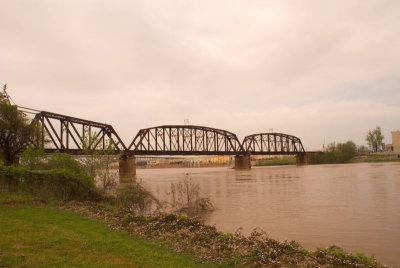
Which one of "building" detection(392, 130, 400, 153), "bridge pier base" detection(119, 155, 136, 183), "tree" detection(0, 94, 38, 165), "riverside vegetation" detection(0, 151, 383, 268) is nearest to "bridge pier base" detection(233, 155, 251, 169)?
"bridge pier base" detection(119, 155, 136, 183)

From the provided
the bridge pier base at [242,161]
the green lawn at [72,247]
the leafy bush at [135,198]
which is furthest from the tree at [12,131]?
the bridge pier base at [242,161]

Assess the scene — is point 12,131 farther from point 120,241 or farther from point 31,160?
point 120,241

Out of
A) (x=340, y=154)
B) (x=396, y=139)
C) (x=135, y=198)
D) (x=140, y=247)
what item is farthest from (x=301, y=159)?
(x=140, y=247)

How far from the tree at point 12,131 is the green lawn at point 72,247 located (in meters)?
21.0

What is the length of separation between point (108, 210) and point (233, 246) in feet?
31.7

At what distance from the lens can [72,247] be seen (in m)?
9.48

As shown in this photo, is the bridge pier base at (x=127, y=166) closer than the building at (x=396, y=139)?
Yes

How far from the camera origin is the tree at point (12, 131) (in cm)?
3138

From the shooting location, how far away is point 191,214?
2080cm

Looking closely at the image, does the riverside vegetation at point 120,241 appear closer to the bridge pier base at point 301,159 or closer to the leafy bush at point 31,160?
the leafy bush at point 31,160

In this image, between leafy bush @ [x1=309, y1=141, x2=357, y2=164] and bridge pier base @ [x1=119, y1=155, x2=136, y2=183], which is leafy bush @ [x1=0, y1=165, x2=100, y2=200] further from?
leafy bush @ [x1=309, y1=141, x2=357, y2=164]

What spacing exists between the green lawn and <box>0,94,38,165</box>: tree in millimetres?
21000

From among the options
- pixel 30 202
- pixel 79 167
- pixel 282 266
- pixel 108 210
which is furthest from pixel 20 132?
pixel 282 266

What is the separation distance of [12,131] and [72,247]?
2719cm
